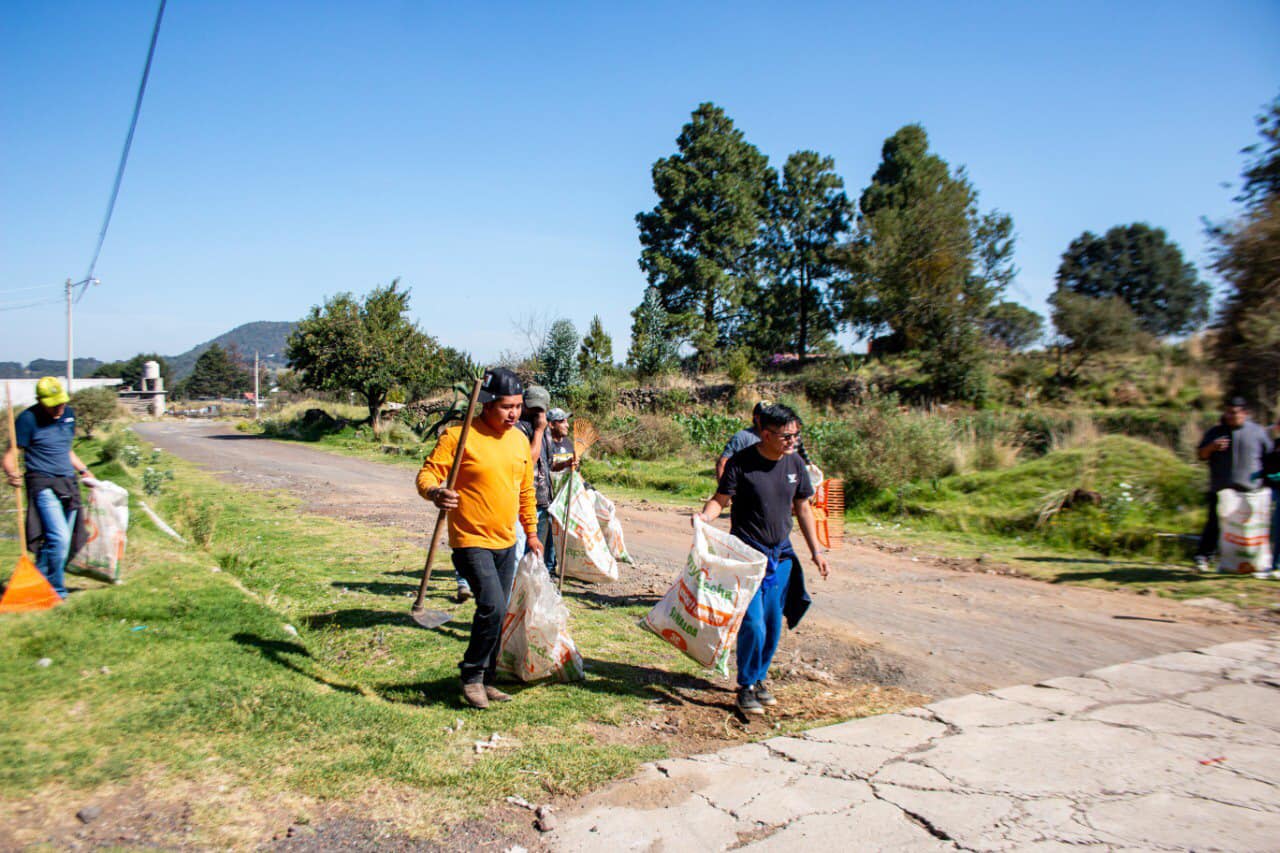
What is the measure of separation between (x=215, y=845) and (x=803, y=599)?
3.36 metres

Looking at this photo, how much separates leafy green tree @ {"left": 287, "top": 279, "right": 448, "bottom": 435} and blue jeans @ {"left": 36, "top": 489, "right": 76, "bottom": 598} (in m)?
27.1

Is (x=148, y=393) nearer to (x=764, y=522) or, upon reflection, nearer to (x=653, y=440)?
(x=653, y=440)

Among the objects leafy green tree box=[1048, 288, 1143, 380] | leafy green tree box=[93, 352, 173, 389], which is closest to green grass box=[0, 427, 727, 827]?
leafy green tree box=[1048, 288, 1143, 380]

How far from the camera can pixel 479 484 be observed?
15.3ft

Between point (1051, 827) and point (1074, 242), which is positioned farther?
point (1074, 242)

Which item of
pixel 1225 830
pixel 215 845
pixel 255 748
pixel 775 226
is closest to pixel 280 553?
pixel 255 748

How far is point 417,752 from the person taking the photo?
13.3 ft

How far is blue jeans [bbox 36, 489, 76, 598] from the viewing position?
6.11m

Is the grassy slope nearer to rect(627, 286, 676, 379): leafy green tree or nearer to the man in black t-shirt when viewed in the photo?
the man in black t-shirt

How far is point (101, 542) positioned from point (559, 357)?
2296cm

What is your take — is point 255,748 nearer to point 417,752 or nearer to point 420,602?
point 417,752

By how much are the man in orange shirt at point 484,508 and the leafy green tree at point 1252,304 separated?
13.6m

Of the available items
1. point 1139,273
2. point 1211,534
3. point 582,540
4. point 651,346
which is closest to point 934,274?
point 651,346

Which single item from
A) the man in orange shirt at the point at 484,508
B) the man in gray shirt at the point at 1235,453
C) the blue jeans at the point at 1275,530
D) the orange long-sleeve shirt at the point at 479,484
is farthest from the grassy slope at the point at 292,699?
the blue jeans at the point at 1275,530
